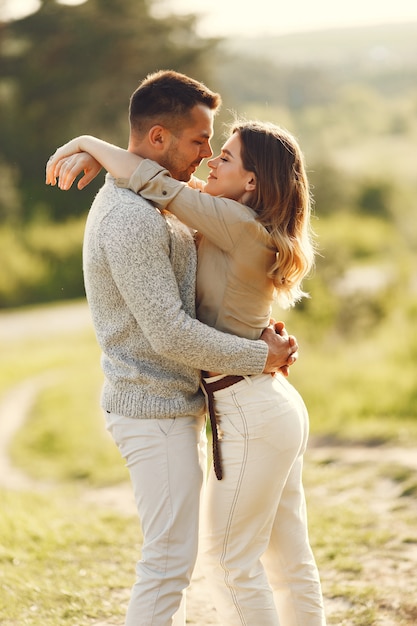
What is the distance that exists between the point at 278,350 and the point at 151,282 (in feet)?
1.47

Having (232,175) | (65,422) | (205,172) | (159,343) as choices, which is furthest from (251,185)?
(205,172)

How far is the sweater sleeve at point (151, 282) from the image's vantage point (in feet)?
7.92

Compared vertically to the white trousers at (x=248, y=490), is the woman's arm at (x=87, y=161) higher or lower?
higher

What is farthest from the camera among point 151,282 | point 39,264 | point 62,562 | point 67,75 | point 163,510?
point 67,75

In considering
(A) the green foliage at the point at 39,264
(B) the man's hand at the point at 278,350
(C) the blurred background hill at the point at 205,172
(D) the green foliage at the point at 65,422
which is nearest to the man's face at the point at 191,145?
(C) the blurred background hill at the point at 205,172

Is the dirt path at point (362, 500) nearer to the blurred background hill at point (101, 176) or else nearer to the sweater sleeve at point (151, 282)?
the sweater sleeve at point (151, 282)

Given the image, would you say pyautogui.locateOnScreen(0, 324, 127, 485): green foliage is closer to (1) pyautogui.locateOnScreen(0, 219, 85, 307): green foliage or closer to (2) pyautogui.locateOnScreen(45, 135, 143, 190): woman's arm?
(2) pyautogui.locateOnScreen(45, 135, 143, 190): woman's arm

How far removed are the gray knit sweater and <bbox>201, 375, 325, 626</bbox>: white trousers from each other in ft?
0.34

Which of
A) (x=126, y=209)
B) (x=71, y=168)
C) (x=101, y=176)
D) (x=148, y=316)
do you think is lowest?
(x=148, y=316)

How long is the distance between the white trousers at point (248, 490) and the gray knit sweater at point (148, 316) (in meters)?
0.10

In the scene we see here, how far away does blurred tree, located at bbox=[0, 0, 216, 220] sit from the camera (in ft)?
86.0

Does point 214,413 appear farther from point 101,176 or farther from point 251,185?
point 101,176

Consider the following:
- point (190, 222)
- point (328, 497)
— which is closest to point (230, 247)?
point (190, 222)

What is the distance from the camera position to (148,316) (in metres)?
2.43
